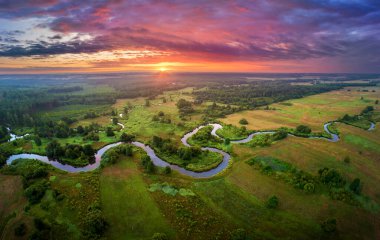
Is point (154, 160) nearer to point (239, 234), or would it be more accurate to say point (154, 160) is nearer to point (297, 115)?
point (239, 234)

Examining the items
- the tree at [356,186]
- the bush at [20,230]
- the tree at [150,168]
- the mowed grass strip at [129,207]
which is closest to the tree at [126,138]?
the mowed grass strip at [129,207]

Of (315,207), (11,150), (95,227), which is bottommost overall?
(11,150)

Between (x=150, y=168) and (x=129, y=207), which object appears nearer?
(x=129, y=207)

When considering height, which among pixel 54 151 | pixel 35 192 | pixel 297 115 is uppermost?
pixel 297 115

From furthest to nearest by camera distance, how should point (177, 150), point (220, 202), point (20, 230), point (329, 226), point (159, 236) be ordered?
point (177, 150), point (220, 202), point (20, 230), point (329, 226), point (159, 236)

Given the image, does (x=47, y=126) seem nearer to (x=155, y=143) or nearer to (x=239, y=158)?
(x=155, y=143)

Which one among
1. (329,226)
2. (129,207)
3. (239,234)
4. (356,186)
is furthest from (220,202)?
(356,186)

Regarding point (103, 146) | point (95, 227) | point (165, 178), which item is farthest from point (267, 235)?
point (103, 146)

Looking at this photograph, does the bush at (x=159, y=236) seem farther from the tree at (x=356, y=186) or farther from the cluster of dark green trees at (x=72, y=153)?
the tree at (x=356, y=186)
